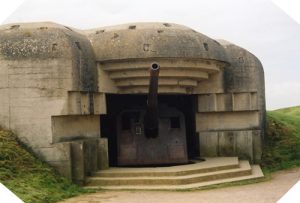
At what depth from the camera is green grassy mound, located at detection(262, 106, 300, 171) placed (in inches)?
549

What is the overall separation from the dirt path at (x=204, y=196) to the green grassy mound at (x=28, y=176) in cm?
49

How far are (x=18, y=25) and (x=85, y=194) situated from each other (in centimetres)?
420

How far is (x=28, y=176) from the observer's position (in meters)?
9.96

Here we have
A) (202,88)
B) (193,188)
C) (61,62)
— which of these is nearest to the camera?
(193,188)

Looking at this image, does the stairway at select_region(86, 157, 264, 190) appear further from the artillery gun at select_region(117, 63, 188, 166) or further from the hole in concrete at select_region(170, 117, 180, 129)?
the hole in concrete at select_region(170, 117, 180, 129)

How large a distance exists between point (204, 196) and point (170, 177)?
1.41 meters

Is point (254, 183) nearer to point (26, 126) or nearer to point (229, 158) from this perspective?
point (229, 158)

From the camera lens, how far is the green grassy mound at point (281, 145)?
13945 mm

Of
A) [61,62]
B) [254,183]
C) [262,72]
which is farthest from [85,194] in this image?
[262,72]

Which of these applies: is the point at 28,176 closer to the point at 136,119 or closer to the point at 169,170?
the point at 169,170

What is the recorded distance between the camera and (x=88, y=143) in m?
11.5

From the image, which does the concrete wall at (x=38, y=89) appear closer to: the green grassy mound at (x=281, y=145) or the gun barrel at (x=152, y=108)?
the gun barrel at (x=152, y=108)

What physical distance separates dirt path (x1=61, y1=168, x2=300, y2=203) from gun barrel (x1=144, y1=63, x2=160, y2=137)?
240 centimetres

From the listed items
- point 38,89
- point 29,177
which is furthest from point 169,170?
point 38,89
